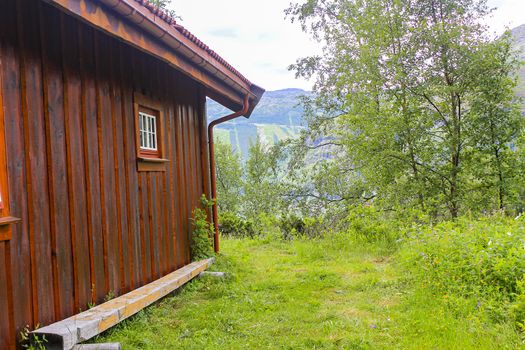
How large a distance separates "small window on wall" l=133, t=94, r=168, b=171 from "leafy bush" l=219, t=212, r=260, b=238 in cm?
646

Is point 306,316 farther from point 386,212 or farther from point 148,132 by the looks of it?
point 386,212

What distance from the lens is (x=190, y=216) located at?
5.52 meters

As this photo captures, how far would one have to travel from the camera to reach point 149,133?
15.1 feet

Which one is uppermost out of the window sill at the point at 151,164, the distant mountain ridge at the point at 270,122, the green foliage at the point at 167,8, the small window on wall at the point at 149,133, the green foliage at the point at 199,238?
the distant mountain ridge at the point at 270,122

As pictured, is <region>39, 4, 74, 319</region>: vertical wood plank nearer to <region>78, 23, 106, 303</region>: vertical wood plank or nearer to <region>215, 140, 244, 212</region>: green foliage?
<region>78, 23, 106, 303</region>: vertical wood plank

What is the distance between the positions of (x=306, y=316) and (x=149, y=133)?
2.71 meters

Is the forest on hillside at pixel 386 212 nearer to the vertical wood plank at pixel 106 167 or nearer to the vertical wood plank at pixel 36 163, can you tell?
the vertical wood plank at pixel 106 167

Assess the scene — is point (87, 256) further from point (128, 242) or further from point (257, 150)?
point (257, 150)

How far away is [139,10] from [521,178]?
9.07 meters

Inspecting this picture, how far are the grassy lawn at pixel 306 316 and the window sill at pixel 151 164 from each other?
150 centimetres

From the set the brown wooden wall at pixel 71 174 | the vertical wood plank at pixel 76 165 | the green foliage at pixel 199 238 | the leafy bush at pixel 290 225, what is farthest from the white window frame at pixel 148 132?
the leafy bush at pixel 290 225

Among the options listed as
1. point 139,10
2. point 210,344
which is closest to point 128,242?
point 210,344

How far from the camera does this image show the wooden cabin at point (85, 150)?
2561 mm

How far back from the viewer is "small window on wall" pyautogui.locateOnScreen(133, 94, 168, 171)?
4.21 meters
